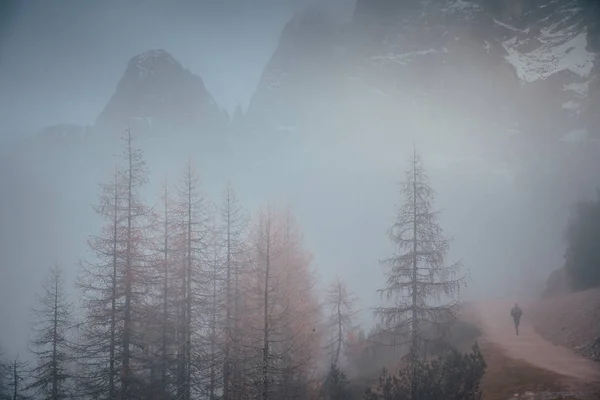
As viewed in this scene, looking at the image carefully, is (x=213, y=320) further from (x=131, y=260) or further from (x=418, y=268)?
(x=418, y=268)

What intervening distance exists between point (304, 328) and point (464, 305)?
23415 mm

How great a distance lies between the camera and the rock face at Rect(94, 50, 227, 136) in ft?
593

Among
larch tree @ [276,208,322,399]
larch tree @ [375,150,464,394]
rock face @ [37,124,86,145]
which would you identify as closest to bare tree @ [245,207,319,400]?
larch tree @ [276,208,322,399]

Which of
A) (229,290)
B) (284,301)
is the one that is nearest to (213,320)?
(229,290)

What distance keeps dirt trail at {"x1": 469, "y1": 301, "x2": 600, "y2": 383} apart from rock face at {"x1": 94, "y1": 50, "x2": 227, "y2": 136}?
179 meters

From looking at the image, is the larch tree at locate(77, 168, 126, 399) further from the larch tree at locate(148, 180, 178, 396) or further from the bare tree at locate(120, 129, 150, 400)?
the larch tree at locate(148, 180, 178, 396)

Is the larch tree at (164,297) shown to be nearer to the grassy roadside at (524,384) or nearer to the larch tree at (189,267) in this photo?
the larch tree at (189,267)

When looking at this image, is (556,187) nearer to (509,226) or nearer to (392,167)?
(509,226)

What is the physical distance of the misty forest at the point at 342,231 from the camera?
14008 millimetres

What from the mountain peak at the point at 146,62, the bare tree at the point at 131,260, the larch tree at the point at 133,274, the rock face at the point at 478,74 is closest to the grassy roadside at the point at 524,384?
the larch tree at the point at 133,274

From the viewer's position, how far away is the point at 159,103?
183 meters

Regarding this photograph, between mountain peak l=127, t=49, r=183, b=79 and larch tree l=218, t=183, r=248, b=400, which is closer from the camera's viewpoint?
larch tree l=218, t=183, r=248, b=400

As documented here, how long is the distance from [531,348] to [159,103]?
658 ft

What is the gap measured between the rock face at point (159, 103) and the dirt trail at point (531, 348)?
7047 inches
